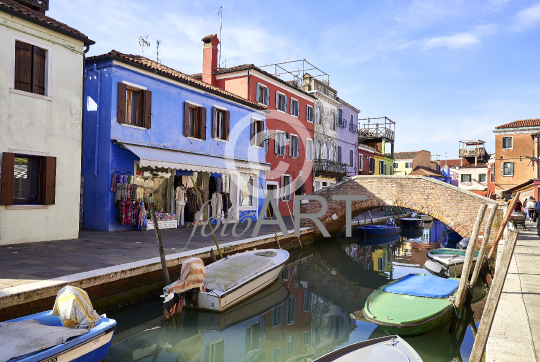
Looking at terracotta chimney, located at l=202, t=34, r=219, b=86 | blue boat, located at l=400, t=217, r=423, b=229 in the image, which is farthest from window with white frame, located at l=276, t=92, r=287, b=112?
blue boat, located at l=400, t=217, r=423, b=229

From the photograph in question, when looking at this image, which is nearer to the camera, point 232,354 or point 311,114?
point 232,354

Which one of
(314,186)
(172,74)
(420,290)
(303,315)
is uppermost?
(172,74)

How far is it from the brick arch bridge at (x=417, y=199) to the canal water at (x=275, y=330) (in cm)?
471

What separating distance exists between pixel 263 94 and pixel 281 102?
5.84ft

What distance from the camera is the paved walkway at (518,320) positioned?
425cm

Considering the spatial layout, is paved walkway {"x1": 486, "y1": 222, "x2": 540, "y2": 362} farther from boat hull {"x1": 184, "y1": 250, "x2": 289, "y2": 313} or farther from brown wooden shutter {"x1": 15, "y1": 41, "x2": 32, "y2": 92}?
brown wooden shutter {"x1": 15, "y1": 41, "x2": 32, "y2": 92}

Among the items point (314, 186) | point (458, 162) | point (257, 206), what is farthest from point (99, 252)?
point (458, 162)

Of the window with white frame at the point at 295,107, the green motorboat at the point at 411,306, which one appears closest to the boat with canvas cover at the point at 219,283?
the green motorboat at the point at 411,306

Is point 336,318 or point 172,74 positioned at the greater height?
point 172,74

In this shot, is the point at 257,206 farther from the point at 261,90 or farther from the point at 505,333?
the point at 505,333

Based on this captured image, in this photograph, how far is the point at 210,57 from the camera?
21.0m

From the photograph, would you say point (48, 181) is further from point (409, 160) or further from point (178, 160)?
point (409, 160)

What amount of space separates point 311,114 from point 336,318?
1949 centimetres

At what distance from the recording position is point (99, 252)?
877cm
